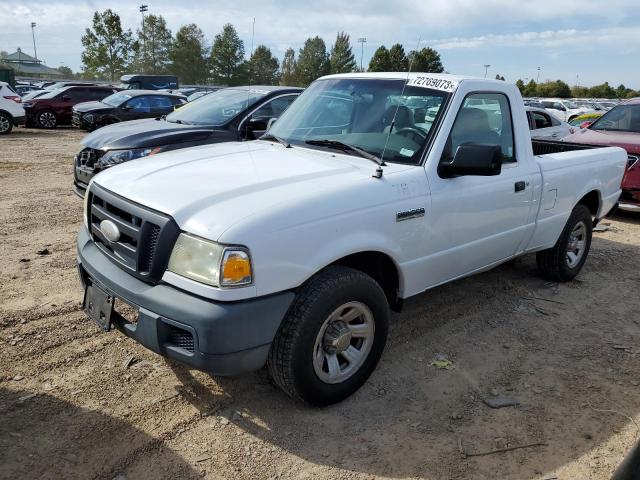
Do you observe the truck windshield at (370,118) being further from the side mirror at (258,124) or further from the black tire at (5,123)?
the black tire at (5,123)

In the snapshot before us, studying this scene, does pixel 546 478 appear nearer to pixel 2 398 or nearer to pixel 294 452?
pixel 294 452

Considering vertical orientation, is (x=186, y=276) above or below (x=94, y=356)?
above

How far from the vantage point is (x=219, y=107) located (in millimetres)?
7395

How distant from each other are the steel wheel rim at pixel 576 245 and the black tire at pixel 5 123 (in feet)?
58.4

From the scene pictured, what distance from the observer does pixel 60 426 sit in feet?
9.45

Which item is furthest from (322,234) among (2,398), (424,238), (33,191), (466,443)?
(33,191)

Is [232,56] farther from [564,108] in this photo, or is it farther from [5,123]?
[564,108]

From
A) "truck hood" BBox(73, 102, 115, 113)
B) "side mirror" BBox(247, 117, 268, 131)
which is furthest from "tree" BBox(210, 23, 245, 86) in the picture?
"truck hood" BBox(73, 102, 115, 113)

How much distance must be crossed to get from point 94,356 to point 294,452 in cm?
163

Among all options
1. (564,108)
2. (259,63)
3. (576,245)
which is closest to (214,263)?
(576,245)

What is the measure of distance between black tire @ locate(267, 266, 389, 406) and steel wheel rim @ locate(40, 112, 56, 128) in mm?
20309

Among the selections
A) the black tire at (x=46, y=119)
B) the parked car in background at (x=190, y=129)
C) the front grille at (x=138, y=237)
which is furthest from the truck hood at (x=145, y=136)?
the black tire at (x=46, y=119)

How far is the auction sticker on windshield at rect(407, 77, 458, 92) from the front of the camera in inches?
148

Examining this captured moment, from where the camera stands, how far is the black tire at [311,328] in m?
2.77
